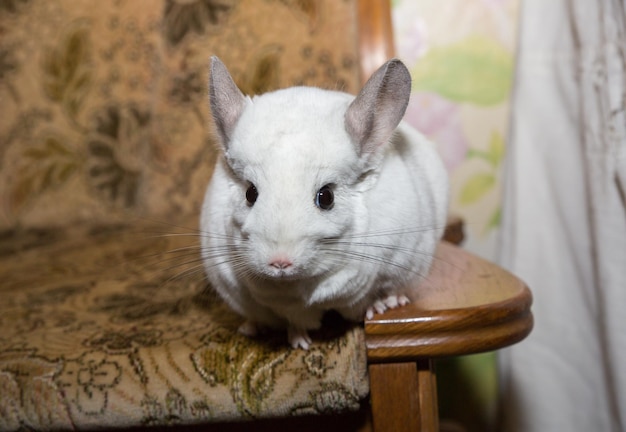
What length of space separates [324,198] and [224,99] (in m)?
0.17

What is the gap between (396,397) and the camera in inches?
31.4

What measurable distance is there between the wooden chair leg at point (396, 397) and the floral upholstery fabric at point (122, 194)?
7cm

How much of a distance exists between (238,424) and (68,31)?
1.12 meters

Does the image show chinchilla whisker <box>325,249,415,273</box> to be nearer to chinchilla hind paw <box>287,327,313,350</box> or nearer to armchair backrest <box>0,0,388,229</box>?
chinchilla hind paw <box>287,327,313,350</box>

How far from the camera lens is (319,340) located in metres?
0.83

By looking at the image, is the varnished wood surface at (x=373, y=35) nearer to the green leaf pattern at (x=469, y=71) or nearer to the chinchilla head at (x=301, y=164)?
the green leaf pattern at (x=469, y=71)

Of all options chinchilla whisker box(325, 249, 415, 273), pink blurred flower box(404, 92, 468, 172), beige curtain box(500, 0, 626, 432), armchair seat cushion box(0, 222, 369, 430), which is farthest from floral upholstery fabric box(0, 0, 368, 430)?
beige curtain box(500, 0, 626, 432)

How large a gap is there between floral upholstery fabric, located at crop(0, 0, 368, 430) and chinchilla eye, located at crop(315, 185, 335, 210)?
18 centimetres

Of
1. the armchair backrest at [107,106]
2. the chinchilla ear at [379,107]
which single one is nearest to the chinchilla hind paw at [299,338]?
the chinchilla ear at [379,107]

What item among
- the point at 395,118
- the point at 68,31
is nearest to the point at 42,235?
the point at 68,31

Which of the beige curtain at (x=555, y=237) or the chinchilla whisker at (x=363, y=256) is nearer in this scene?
the chinchilla whisker at (x=363, y=256)

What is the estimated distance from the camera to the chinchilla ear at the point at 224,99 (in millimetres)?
771

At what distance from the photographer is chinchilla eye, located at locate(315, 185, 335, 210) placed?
713mm

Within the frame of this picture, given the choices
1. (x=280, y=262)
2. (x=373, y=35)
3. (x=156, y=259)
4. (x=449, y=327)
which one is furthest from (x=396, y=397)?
(x=373, y=35)
